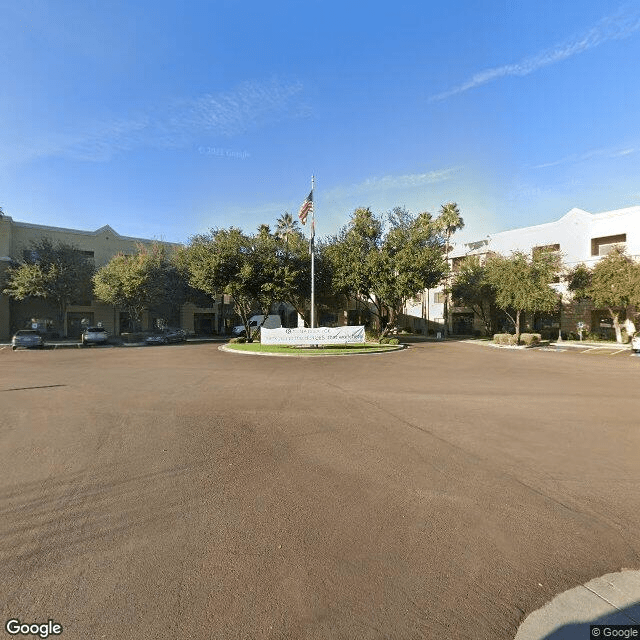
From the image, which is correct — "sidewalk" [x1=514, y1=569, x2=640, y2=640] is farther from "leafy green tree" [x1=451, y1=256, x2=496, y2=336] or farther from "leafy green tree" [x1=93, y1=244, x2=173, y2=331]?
"leafy green tree" [x1=451, y1=256, x2=496, y2=336]

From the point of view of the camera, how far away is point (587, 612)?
106 inches

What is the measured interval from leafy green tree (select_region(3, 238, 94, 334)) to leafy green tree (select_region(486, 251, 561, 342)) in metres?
39.8

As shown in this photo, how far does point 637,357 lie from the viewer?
22.7 m

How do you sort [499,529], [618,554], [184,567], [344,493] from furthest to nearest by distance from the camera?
[344,493], [499,529], [618,554], [184,567]

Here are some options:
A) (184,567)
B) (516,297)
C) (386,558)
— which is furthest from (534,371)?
(516,297)

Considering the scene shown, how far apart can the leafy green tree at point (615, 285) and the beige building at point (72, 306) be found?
1558 inches

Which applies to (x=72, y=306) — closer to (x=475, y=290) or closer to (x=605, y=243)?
(x=475, y=290)

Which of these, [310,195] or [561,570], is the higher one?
[310,195]

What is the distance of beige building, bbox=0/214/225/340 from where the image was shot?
121 ft

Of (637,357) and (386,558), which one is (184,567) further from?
(637,357)

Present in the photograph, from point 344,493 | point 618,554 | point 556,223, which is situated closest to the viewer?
point 618,554

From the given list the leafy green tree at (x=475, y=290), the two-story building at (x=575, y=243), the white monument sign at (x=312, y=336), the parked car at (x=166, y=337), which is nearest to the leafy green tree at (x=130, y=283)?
the parked car at (x=166, y=337)

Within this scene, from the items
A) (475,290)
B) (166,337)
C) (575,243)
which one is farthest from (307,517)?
(575,243)

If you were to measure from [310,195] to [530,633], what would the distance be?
23837 millimetres
